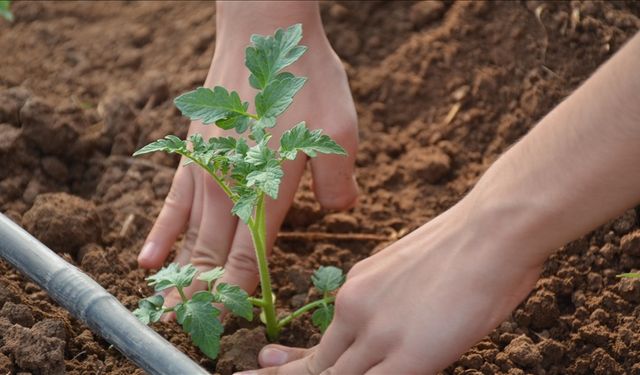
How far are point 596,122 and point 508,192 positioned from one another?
0.23 m

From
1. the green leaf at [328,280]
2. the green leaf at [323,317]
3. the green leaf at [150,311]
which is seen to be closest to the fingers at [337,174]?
the green leaf at [328,280]

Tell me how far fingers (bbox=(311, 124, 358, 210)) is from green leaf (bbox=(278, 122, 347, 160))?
1.88ft

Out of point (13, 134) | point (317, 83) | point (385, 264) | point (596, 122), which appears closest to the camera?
point (596, 122)

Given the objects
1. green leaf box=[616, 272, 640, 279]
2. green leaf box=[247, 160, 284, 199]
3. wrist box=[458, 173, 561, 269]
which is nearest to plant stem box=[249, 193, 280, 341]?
green leaf box=[247, 160, 284, 199]

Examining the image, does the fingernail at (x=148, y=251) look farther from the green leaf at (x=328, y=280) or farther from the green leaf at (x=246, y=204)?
the green leaf at (x=246, y=204)

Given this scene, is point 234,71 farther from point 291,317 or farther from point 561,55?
point 561,55

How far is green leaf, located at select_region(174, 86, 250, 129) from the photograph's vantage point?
2.17 meters

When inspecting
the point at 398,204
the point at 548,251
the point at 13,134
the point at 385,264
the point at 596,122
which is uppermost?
the point at 596,122

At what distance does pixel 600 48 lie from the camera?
3148 mm

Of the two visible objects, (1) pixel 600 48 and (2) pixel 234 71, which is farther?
(1) pixel 600 48

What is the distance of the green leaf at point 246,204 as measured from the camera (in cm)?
205

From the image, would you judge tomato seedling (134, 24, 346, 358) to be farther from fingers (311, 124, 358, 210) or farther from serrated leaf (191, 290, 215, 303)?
fingers (311, 124, 358, 210)

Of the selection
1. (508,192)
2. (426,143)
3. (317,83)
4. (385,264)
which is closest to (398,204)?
(426,143)

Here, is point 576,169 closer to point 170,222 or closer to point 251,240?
point 251,240
